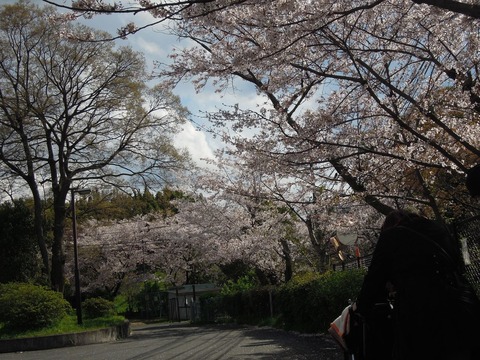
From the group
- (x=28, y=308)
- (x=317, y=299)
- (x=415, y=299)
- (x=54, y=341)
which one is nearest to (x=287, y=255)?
(x=317, y=299)

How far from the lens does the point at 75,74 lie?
82.5 ft

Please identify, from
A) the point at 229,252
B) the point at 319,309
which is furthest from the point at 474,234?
the point at 229,252

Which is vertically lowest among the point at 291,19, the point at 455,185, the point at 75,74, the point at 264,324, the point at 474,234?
the point at 264,324

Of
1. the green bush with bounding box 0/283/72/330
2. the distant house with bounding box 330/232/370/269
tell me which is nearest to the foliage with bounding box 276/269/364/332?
the distant house with bounding box 330/232/370/269

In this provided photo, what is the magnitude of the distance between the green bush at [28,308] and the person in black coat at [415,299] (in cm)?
1791

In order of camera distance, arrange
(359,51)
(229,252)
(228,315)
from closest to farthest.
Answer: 1. (359,51)
2. (229,252)
3. (228,315)

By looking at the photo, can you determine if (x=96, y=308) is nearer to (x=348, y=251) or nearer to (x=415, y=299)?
(x=348, y=251)

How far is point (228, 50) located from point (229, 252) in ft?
55.3

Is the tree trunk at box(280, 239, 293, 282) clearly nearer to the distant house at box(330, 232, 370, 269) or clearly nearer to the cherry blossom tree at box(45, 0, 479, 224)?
the distant house at box(330, 232, 370, 269)

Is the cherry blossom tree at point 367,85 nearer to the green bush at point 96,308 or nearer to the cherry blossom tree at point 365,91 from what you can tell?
the cherry blossom tree at point 365,91

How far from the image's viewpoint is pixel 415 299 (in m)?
2.47

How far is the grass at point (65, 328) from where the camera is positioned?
1766cm

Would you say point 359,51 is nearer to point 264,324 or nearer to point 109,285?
point 264,324

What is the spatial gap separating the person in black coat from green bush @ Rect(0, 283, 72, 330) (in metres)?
17.9
